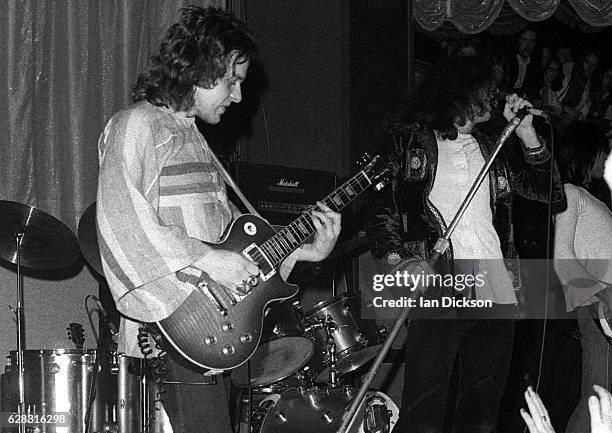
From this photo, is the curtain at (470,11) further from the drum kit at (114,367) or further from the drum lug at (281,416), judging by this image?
the drum lug at (281,416)

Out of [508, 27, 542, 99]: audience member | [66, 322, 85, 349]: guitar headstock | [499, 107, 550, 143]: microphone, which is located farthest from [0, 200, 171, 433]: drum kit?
[508, 27, 542, 99]: audience member

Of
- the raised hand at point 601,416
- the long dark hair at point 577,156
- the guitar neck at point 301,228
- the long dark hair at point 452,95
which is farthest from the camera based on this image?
the long dark hair at point 577,156

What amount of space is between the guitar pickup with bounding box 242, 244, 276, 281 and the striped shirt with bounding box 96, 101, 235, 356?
15 centimetres

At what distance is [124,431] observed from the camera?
2.81 m

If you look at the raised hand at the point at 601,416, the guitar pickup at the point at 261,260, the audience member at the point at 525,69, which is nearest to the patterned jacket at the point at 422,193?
the guitar pickup at the point at 261,260

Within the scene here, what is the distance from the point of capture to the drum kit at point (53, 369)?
10.7ft

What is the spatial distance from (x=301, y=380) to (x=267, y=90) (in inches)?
68.7

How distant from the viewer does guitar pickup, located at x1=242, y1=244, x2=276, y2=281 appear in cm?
265

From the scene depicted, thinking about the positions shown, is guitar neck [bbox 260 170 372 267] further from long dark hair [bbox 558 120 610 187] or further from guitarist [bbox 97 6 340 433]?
long dark hair [bbox 558 120 610 187]

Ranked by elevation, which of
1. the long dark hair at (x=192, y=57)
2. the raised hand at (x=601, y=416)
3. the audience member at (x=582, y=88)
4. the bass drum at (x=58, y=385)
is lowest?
the bass drum at (x=58, y=385)

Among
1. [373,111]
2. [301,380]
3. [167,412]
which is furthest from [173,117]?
[373,111]

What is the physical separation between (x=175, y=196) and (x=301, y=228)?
0.54 meters

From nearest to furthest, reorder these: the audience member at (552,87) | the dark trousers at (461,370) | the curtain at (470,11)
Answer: the dark trousers at (461,370)
the curtain at (470,11)
the audience member at (552,87)

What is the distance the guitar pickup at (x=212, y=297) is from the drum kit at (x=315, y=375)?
36.9 inches
